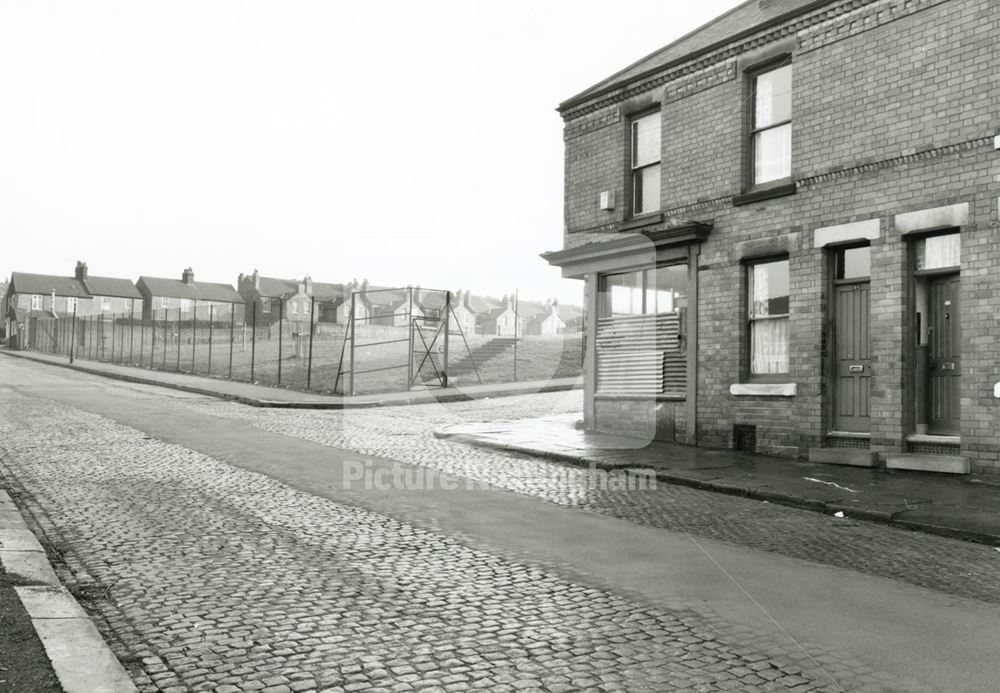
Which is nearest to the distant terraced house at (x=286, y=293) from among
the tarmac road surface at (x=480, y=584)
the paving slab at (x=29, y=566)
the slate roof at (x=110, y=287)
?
the slate roof at (x=110, y=287)

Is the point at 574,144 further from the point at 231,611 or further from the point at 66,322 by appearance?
the point at 66,322

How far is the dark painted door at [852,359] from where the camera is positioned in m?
12.6

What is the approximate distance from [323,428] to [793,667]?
13.1 metres

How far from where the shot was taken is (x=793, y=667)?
170 inches

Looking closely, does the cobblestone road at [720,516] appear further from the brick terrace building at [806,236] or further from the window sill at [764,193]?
the window sill at [764,193]

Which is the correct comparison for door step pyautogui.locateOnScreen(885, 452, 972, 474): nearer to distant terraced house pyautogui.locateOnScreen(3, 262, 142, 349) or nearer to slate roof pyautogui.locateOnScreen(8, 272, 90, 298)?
distant terraced house pyautogui.locateOnScreen(3, 262, 142, 349)

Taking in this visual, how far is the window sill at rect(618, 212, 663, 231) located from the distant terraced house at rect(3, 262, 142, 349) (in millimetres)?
78444

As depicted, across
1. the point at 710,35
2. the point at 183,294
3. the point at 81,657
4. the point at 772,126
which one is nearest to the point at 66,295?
the point at 183,294

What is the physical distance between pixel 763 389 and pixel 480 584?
9.09m

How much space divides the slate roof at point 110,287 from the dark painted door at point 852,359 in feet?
300

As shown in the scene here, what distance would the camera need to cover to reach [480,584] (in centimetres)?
582

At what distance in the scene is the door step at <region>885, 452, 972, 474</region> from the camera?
11036 mm

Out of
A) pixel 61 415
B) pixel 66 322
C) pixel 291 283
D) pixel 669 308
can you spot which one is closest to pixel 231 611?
pixel 669 308

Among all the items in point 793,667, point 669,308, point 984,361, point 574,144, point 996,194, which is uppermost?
point 574,144
